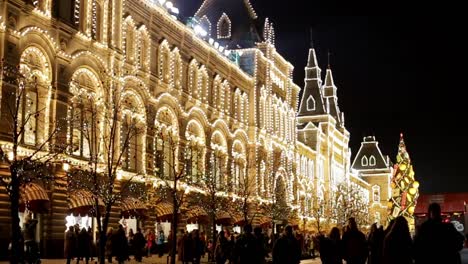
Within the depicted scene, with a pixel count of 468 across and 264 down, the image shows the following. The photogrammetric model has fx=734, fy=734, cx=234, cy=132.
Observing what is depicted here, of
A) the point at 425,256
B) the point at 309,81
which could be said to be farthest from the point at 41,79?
the point at 309,81

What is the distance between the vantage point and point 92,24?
122 feet

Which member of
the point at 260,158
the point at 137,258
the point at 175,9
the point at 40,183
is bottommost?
the point at 137,258

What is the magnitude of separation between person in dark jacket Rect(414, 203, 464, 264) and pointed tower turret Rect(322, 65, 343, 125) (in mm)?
94565

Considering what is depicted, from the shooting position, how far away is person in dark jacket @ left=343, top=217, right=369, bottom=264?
17.0 meters

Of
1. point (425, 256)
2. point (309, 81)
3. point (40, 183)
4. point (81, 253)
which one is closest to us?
point (425, 256)

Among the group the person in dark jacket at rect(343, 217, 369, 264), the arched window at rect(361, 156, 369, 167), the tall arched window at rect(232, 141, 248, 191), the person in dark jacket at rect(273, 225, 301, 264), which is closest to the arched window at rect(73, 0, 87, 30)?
the person in dark jacket at rect(343, 217, 369, 264)

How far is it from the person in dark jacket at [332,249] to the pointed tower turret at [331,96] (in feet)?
287

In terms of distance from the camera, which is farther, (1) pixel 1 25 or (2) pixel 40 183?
(2) pixel 40 183

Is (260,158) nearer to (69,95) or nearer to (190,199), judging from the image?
(190,199)

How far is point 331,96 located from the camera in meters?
109

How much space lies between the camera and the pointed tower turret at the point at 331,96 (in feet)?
354

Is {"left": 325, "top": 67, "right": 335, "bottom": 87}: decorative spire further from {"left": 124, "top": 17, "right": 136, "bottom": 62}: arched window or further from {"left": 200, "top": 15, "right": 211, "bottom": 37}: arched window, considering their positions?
{"left": 124, "top": 17, "right": 136, "bottom": 62}: arched window

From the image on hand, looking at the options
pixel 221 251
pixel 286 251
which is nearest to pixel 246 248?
pixel 286 251

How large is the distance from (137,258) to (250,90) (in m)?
30.7
